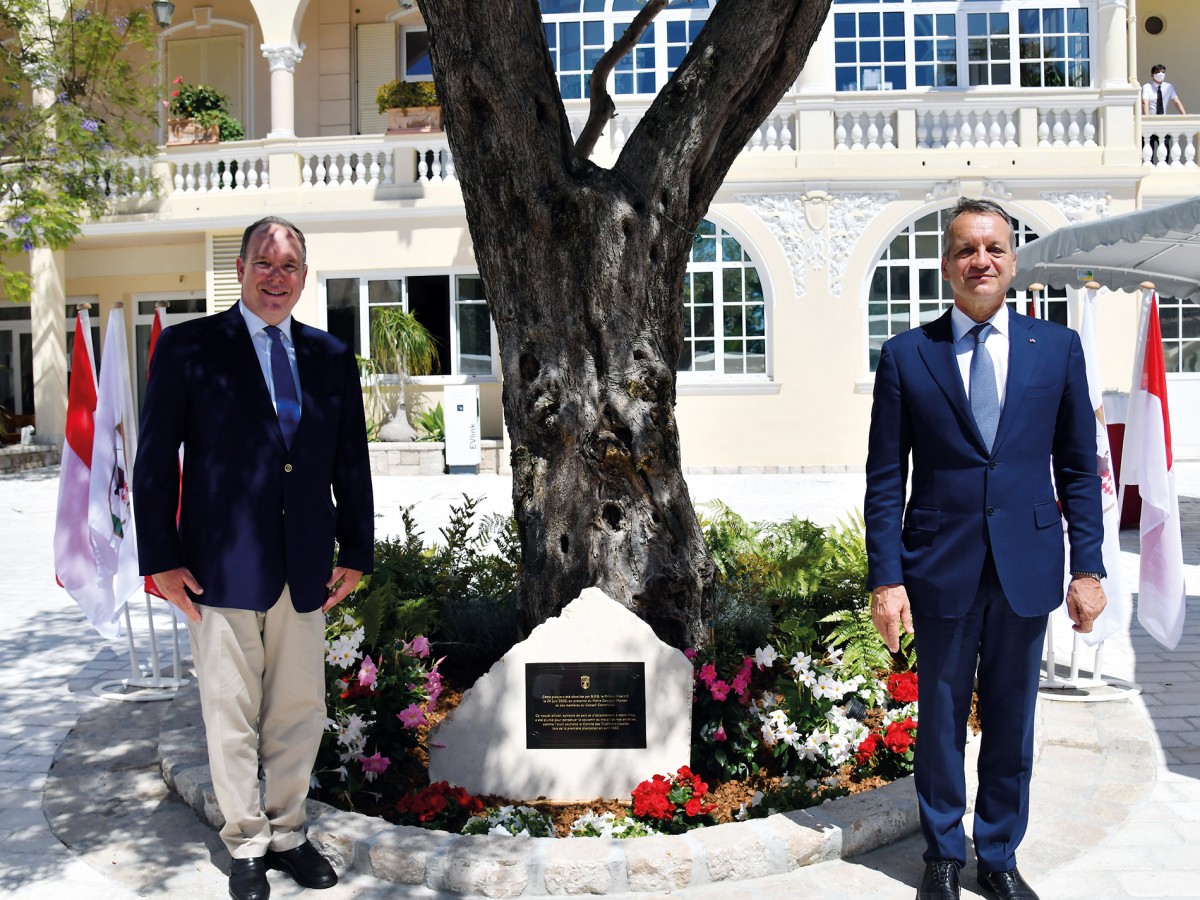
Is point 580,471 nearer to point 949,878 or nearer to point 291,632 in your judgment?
point 291,632

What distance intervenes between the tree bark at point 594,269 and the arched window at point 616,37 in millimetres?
12614

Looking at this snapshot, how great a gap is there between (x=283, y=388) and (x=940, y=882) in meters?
2.58

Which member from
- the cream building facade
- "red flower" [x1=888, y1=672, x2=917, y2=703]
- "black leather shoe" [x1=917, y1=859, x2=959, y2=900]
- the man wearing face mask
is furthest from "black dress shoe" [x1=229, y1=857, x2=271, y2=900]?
the man wearing face mask

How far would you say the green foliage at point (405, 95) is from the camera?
17.8m

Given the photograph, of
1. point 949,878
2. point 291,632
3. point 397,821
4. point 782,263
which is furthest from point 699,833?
point 782,263

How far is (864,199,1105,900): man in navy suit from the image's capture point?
3.38 m

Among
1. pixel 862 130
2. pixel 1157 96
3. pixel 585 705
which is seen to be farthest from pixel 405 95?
pixel 585 705

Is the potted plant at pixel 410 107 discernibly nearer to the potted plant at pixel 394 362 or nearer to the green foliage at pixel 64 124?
the potted plant at pixel 394 362

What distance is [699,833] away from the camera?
12.4 ft

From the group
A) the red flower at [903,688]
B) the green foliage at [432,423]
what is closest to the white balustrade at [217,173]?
the green foliage at [432,423]

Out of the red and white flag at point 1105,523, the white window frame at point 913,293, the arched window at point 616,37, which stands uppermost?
the arched window at point 616,37

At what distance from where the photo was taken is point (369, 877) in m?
3.76

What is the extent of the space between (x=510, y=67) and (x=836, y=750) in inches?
123

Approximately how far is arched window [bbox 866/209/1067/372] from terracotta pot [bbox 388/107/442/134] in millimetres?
7232
